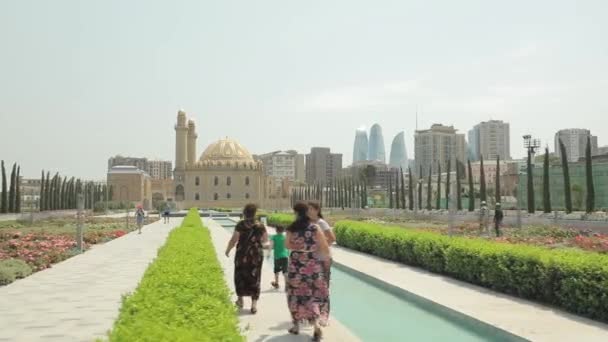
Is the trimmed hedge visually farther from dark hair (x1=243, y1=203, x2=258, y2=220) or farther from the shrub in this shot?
the shrub

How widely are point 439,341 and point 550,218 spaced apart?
22.3 meters

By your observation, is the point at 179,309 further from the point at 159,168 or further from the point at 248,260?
the point at 159,168

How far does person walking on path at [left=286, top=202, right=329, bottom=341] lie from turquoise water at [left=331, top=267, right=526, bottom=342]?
3.35 ft

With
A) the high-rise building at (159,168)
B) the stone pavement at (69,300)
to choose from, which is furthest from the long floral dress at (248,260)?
the high-rise building at (159,168)

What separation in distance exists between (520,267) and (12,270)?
828 cm

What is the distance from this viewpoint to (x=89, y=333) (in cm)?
636

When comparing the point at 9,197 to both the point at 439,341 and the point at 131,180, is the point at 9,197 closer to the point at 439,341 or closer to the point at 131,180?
the point at 439,341

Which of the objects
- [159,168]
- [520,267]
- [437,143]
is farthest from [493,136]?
[159,168]

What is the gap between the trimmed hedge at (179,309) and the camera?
11.2ft

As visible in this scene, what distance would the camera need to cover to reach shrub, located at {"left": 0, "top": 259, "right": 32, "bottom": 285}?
10398 millimetres

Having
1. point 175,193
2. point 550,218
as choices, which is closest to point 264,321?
point 550,218

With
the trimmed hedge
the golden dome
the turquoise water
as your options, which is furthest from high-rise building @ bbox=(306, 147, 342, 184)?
the trimmed hedge

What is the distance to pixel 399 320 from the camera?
7.84 metres

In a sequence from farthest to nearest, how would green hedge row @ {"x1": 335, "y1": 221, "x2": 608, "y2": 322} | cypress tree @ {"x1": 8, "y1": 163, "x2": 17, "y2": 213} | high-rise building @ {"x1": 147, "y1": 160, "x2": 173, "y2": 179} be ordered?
high-rise building @ {"x1": 147, "y1": 160, "x2": 173, "y2": 179} < cypress tree @ {"x1": 8, "y1": 163, "x2": 17, "y2": 213} < green hedge row @ {"x1": 335, "y1": 221, "x2": 608, "y2": 322}
